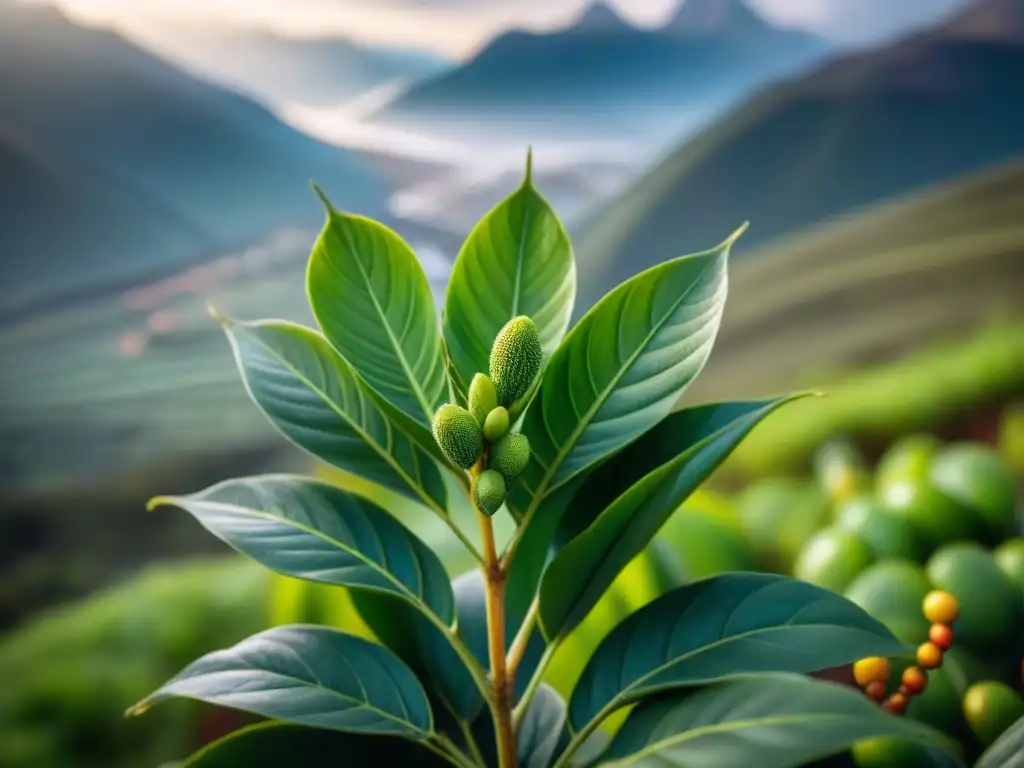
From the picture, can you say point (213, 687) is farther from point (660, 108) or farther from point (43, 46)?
point (660, 108)

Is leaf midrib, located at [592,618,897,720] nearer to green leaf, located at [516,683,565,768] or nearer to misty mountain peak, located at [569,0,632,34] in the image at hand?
green leaf, located at [516,683,565,768]

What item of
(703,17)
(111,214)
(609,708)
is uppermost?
(703,17)

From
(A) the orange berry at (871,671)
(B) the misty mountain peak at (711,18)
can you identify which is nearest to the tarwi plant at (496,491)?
(A) the orange berry at (871,671)

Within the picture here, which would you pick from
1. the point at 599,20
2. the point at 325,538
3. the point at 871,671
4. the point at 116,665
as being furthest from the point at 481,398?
the point at 599,20

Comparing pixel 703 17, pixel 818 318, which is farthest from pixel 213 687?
pixel 703 17

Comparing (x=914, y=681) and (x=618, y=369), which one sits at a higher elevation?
(x=618, y=369)

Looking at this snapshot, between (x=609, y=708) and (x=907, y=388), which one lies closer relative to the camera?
(x=609, y=708)

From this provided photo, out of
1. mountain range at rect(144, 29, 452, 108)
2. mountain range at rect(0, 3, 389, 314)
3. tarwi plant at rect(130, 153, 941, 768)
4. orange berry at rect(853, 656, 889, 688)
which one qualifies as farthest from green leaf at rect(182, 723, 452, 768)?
mountain range at rect(144, 29, 452, 108)

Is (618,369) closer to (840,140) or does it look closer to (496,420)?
(496,420)
